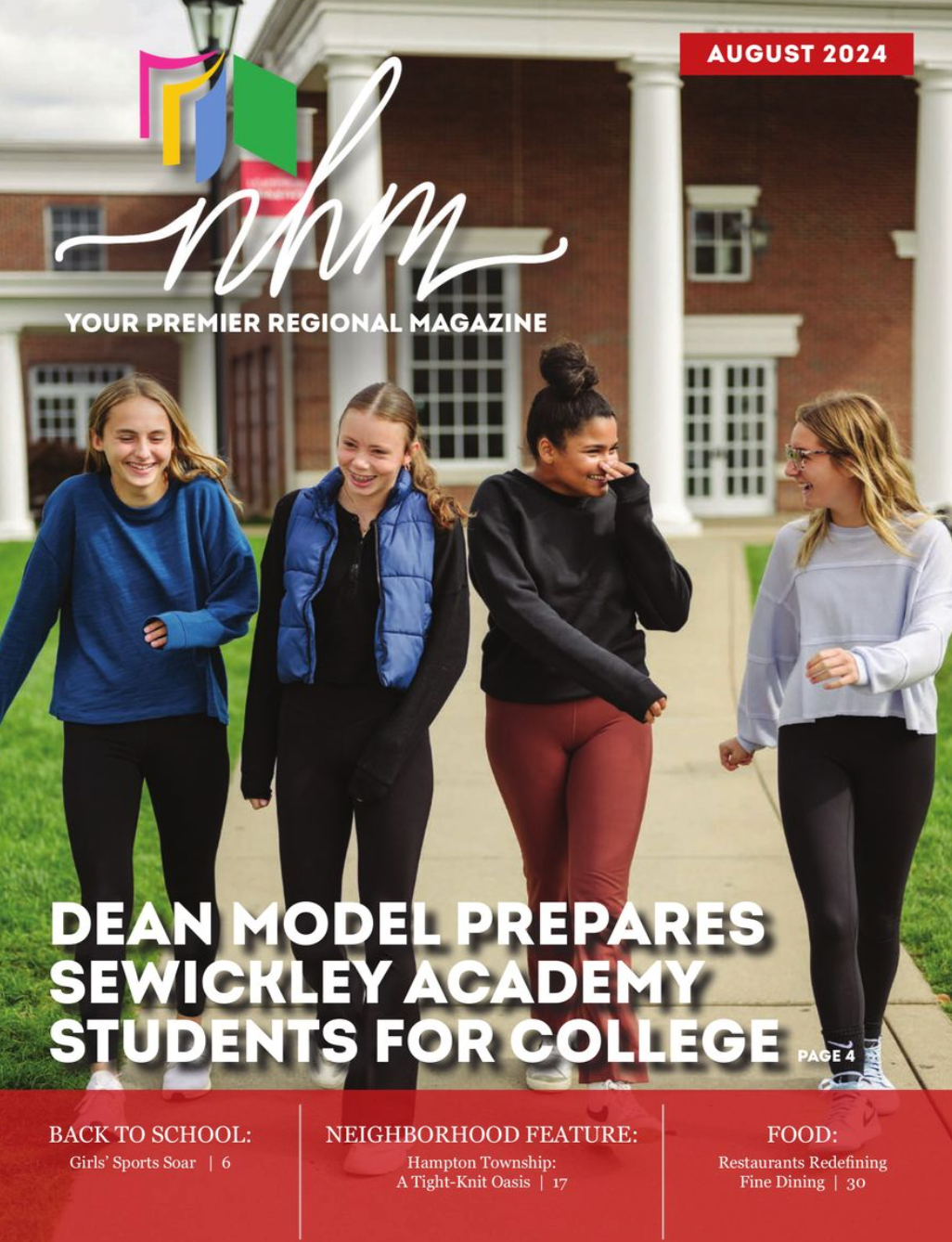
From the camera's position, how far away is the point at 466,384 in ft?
75.2

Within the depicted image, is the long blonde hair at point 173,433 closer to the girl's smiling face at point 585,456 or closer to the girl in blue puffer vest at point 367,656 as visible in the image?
the girl in blue puffer vest at point 367,656

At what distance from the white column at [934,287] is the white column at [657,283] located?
3.30m

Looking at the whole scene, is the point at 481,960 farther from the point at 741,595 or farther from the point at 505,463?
the point at 505,463

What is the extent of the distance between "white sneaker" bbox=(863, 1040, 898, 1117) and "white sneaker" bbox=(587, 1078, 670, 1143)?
0.53 meters

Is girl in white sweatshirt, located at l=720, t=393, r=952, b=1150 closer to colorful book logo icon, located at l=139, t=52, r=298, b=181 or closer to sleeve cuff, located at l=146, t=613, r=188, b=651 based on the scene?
sleeve cuff, located at l=146, t=613, r=188, b=651

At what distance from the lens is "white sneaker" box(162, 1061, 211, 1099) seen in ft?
13.6

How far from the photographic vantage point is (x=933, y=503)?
20875 millimetres

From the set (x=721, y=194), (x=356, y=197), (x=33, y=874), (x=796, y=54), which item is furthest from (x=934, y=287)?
(x=33, y=874)

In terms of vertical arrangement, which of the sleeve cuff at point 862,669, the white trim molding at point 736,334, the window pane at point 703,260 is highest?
the window pane at point 703,260

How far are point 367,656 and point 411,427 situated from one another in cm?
54

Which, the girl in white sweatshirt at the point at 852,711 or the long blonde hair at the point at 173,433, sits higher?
the long blonde hair at the point at 173,433

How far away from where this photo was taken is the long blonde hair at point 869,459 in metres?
3.88

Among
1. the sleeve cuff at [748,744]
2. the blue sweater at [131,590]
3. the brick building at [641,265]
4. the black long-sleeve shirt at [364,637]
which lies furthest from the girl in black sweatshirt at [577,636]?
the brick building at [641,265]

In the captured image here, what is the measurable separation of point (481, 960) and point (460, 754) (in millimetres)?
3386
